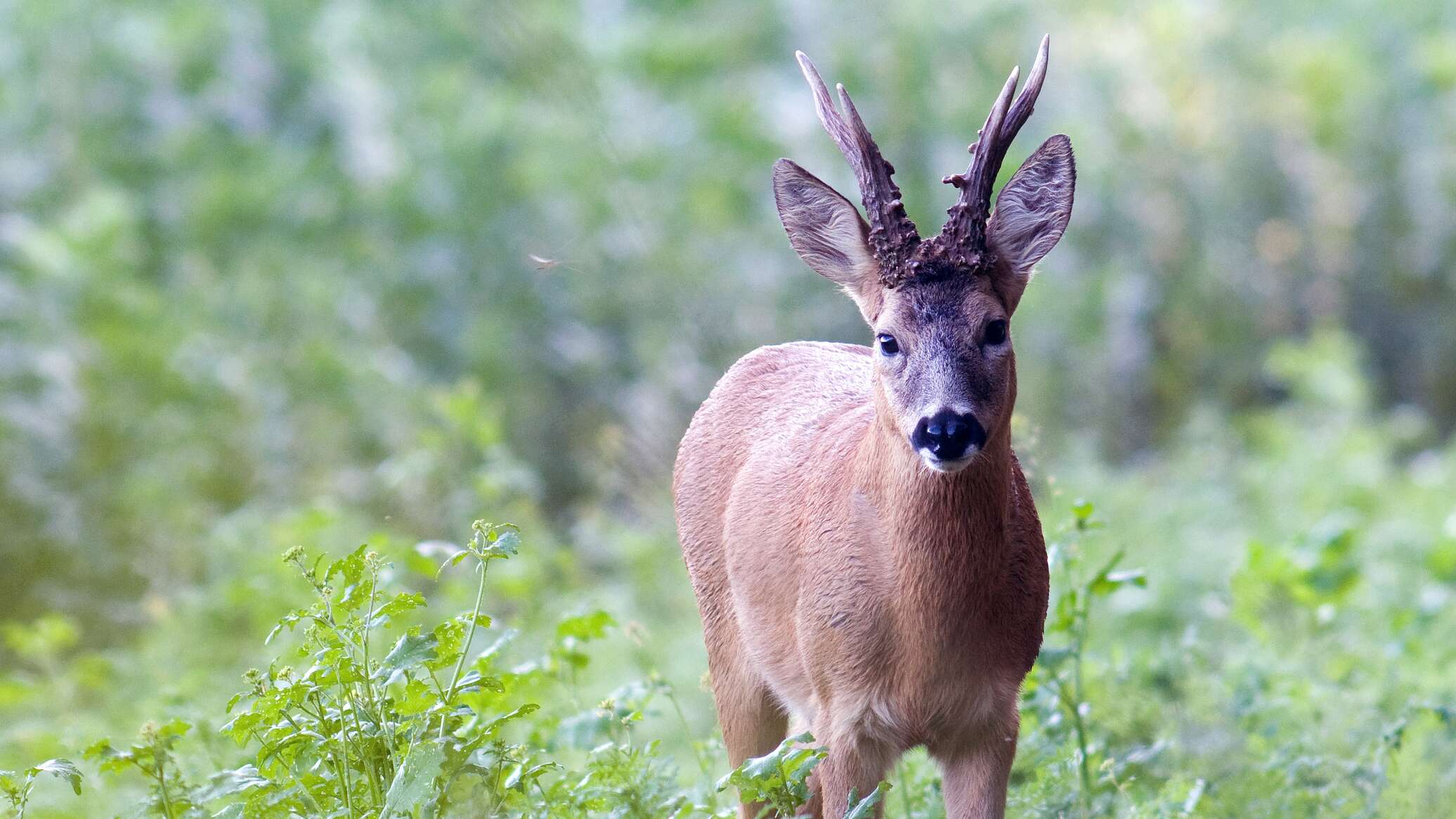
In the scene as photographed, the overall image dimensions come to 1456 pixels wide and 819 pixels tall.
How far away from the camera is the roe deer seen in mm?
2967

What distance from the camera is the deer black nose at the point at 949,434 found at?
2.87m

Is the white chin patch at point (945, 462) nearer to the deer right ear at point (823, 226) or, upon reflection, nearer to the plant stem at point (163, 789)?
the deer right ear at point (823, 226)

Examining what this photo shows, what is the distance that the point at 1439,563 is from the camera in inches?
263

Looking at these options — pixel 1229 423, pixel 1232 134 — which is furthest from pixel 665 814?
pixel 1232 134

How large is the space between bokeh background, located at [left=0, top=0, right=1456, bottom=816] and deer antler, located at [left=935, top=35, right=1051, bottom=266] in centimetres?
301

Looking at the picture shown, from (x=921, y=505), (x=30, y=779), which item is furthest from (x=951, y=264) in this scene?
(x=30, y=779)

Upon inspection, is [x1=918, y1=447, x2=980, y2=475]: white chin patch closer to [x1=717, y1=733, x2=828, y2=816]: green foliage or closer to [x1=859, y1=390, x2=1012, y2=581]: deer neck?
[x1=859, y1=390, x2=1012, y2=581]: deer neck

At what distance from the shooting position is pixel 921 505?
3068mm

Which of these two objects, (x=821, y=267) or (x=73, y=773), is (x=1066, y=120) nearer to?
(x=821, y=267)

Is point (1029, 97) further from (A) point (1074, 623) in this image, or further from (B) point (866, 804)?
(A) point (1074, 623)

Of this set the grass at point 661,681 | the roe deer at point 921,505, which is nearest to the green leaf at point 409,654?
the grass at point 661,681

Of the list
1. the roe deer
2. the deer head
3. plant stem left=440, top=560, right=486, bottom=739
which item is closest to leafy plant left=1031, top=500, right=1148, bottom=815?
the roe deer

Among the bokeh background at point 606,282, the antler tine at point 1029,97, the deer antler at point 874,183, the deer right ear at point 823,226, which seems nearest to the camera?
the antler tine at point 1029,97

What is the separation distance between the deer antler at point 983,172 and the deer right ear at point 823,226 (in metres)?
0.20
